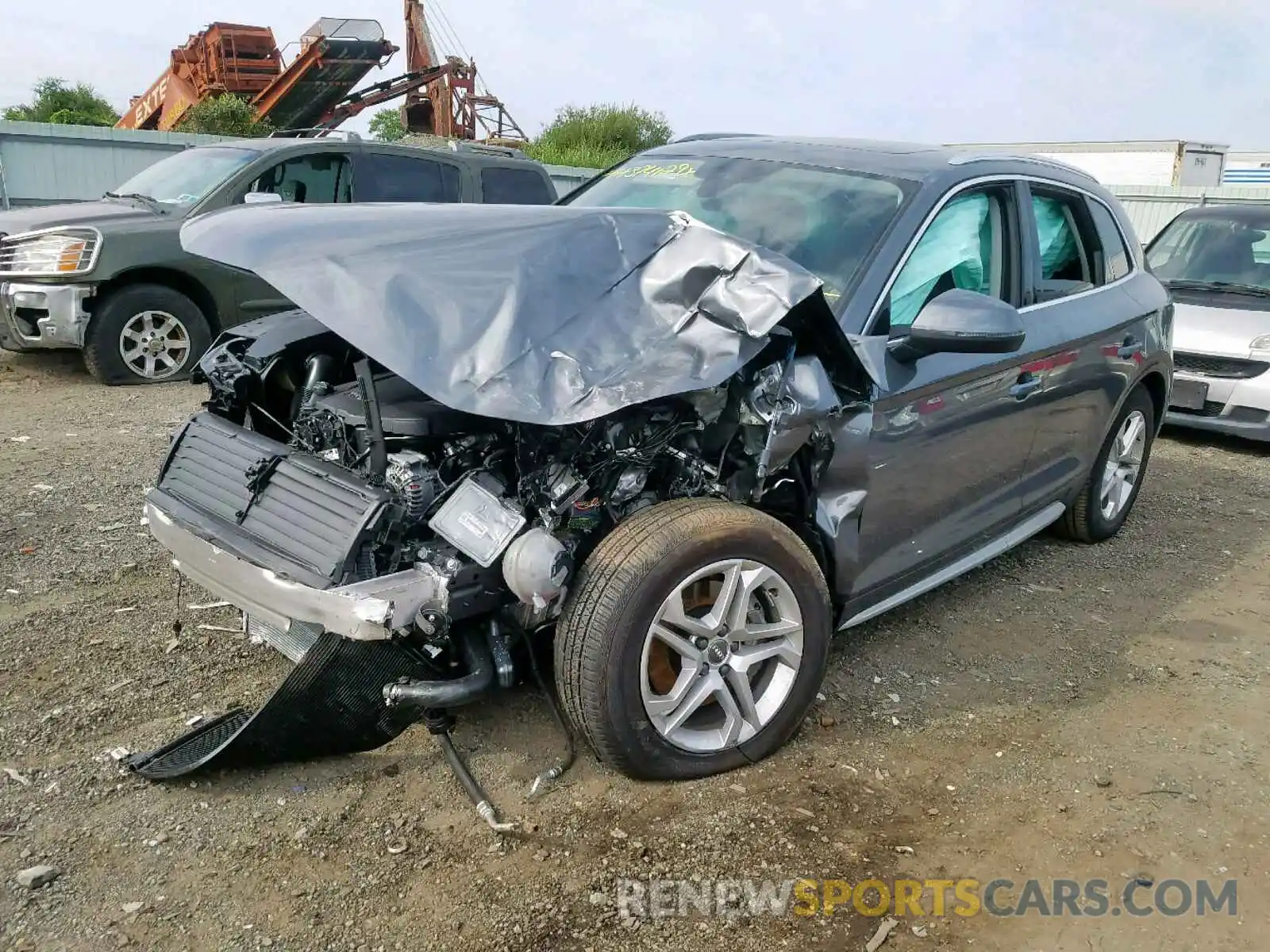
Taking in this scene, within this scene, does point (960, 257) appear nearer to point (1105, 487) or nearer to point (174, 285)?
point (1105, 487)

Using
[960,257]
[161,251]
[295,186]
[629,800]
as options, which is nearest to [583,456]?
[629,800]

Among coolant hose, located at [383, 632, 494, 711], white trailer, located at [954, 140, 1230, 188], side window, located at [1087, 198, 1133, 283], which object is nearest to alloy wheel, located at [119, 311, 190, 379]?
coolant hose, located at [383, 632, 494, 711]

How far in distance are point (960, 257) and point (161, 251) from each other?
5.93m

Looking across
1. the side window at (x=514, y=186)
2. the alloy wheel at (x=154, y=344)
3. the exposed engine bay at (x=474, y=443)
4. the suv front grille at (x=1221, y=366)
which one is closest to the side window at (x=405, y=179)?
the side window at (x=514, y=186)

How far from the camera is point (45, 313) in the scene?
23.0ft

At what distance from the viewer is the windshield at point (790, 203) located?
3350 mm

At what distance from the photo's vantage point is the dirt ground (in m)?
2.38

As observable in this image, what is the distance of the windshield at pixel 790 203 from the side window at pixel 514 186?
496 centimetres

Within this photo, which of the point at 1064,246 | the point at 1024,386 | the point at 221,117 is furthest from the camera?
the point at 221,117

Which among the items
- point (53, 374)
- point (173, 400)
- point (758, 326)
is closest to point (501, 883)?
point (758, 326)

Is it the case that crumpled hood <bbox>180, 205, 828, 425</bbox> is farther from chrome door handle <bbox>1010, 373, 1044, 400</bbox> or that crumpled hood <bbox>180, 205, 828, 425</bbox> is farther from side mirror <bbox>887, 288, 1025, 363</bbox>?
chrome door handle <bbox>1010, 373, 1044, 400</bbox>

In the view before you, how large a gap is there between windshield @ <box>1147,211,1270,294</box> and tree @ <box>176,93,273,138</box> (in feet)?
58.6

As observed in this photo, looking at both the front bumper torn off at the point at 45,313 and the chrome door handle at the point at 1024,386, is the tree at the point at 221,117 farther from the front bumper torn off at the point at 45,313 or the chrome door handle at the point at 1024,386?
the chrome door handle at the point at 1024,386

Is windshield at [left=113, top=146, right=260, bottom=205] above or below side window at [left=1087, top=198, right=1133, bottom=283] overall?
above
